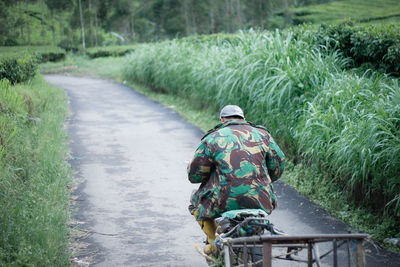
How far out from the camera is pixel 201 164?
4043mm

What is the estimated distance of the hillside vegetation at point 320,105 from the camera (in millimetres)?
5785

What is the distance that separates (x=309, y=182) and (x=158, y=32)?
45299mm

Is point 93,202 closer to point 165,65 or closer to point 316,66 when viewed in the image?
point 316,66

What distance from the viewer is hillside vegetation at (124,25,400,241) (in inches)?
228

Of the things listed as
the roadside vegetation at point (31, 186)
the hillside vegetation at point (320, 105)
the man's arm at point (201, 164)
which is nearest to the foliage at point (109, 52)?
the hillside vegetation at point (320, 105)

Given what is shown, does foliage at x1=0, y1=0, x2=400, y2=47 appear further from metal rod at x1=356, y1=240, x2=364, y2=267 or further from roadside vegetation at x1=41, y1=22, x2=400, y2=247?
metal rod at x1=356, y1=240, x2=364, y2=267

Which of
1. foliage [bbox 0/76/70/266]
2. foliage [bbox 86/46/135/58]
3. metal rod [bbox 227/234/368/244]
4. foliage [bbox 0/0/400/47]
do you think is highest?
foliage [bbox 0/0/400/47]

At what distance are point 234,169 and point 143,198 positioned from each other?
3348mm

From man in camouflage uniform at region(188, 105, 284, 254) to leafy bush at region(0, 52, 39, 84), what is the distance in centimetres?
722

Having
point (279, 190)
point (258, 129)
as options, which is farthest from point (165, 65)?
point (258, 129)

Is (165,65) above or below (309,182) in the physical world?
above

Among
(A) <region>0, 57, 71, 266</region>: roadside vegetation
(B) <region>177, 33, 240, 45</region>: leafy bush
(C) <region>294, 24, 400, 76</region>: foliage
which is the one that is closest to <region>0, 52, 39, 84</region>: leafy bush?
(A) <region>0, 57, 71, 266</region>: roadside vegetation

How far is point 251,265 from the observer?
3.64 meters

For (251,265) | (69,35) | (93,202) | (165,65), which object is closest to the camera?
(251,265)
